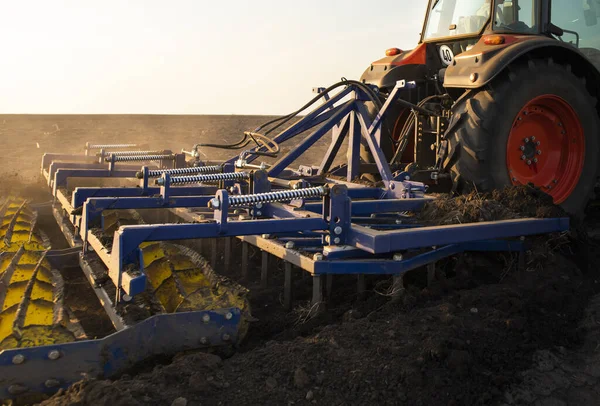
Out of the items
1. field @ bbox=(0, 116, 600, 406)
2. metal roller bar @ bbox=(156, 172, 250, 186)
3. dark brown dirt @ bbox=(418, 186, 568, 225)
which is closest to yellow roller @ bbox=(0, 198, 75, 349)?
field @ bbox=(0, 116, 600, 406)

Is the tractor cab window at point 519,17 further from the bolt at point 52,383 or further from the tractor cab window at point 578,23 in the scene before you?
the bolt at point 52,383

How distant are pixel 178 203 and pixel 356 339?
1731 millimetres

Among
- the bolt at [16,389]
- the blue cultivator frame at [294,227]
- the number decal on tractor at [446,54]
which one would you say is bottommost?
the bolt at [16,389]

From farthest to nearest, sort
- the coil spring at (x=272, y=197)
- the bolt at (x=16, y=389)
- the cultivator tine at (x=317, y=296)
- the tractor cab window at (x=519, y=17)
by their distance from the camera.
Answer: the tractor cab window at (x=519, y=17), the cultivator tine at (x=317, y=296), the coil spring at (x=272, y=197), the bolt at (x=16, y=389)

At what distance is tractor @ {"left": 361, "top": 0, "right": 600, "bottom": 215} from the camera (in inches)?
162

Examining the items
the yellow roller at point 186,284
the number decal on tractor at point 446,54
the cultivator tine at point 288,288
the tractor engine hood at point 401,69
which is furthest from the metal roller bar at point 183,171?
the number decal on tractor at point 446,54

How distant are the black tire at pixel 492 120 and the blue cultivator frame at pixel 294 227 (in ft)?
1.20

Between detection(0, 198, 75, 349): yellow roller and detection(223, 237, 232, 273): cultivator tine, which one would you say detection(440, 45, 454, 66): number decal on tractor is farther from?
detection(0, 198, 75, 349): yellow roller

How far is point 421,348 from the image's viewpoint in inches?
100

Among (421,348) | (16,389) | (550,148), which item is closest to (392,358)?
(421,348)

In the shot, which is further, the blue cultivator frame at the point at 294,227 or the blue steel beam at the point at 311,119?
the blue steel beam at the point at 311,119

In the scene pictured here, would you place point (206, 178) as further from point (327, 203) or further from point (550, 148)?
point (550, 148)

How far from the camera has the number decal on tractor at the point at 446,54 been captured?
5.28 metres

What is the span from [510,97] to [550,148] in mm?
701
